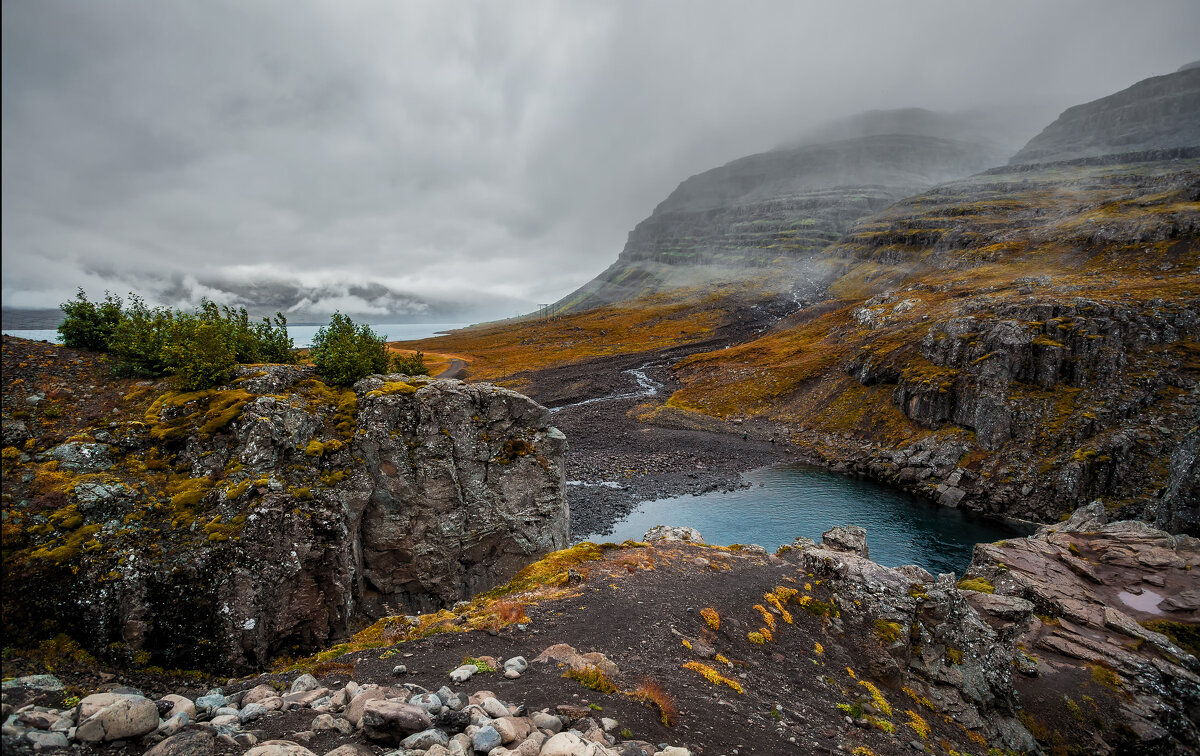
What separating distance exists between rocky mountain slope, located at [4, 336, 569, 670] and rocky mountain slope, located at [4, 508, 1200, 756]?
6.30 feet

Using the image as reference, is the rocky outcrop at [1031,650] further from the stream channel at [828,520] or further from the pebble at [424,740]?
the pebble at [424,740]

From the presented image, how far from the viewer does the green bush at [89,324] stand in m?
18.4

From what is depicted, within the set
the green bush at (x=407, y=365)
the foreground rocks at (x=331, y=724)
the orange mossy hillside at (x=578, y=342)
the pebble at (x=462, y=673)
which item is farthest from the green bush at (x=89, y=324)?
the orange mossy hillside at (x=578, y=342)

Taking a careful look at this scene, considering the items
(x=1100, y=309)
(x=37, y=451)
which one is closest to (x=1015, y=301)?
(x=1100, y=309)

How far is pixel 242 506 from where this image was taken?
15.3 metres

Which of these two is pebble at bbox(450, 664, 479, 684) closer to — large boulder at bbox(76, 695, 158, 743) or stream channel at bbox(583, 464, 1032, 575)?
large boulder at bbox(76, 695, 158, 743)

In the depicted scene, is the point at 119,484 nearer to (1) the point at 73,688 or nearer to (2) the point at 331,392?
(1) the point at 73,688

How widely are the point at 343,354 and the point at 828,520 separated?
4744 cm

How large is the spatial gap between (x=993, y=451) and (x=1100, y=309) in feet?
78.8

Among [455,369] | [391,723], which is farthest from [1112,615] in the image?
[455,369]

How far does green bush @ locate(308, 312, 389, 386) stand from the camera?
22625 mm

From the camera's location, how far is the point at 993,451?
55062mm

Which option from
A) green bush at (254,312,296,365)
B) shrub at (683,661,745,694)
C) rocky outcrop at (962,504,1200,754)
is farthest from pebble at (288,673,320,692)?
rocky outcrop at (962,504,1200,754)

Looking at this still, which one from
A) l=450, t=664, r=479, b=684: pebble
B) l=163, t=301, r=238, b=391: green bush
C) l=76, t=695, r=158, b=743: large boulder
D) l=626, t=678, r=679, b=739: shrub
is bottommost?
l=626, t=678, r=679, b=739: shrub
